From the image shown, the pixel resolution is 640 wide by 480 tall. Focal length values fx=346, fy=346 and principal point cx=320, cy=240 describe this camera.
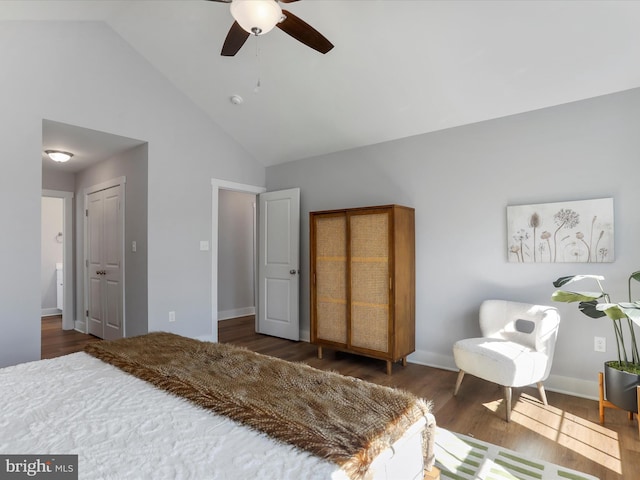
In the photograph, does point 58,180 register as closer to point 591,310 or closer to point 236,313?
point 236,313

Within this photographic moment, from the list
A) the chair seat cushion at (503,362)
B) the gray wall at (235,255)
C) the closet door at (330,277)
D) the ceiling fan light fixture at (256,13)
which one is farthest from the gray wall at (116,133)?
the chair seat cushion at (503,362)

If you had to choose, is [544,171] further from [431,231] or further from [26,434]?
[26,434]

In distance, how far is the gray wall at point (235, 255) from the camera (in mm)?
5990

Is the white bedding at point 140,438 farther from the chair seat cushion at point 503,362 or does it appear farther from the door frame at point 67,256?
the door frame at point 67,256

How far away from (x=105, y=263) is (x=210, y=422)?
13.7 ft

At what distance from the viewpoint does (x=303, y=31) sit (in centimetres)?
216

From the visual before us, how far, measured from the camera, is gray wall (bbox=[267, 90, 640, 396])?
Answer: 2.69m

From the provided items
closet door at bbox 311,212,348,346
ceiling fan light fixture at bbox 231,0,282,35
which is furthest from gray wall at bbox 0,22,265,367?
ceiling fan light fixture at bbox 231,0,282,35

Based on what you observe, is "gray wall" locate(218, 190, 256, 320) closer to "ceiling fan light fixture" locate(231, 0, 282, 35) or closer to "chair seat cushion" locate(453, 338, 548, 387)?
"chair seat cushion" locate(453, 338, 548, 387)

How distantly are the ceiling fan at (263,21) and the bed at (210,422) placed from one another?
5.94ft

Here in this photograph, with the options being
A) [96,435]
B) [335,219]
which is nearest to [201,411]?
[96,435]

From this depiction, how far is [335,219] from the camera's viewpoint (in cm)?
375

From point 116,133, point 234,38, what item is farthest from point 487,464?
point 116,133

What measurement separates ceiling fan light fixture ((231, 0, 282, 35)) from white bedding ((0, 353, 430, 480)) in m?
1.90
